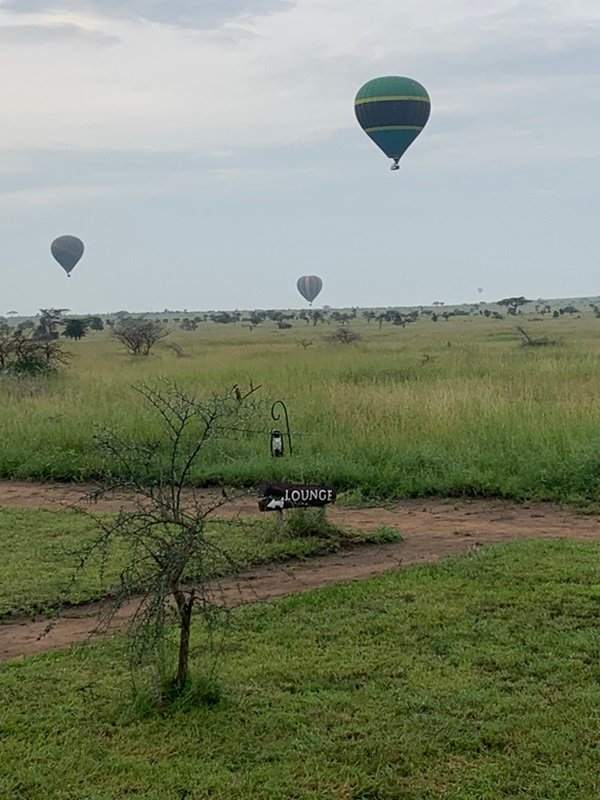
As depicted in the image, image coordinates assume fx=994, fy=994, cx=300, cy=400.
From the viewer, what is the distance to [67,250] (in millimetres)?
63625

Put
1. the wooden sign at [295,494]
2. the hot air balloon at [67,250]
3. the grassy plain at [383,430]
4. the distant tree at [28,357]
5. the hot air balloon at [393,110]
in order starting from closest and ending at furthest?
the wooden sign at [295,494] < the grassy plain at [383,430] < the distant tree at [28,357] < the hot air balloon at [393,110] < the hot air balloon at [67,250]

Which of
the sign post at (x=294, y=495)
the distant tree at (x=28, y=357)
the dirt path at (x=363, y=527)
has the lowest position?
the dirt path at (x=363, y=527)

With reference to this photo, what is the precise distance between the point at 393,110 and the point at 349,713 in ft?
102

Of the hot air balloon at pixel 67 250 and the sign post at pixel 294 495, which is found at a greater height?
the hot air balloon at pixel 67 250

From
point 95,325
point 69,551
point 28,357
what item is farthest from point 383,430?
point 95,325

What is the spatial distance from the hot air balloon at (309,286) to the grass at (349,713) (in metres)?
85.8

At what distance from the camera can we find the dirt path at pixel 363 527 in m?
Result: 6.96

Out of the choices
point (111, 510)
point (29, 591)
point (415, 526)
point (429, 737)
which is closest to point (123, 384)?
point (111, 510)

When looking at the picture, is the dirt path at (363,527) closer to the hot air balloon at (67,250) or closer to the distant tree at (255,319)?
the hot air balloon at (67,250)

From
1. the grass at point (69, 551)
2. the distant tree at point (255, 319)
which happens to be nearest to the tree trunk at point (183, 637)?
the grass at point (69, 551)

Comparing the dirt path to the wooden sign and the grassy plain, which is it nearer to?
the wooden sign

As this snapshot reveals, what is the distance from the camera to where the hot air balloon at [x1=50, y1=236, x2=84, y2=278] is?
63.7m

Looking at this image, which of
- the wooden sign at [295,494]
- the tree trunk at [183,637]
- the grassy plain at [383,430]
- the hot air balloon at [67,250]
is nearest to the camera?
the tree trunk at [183,637]

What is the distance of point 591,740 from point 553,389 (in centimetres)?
1322
